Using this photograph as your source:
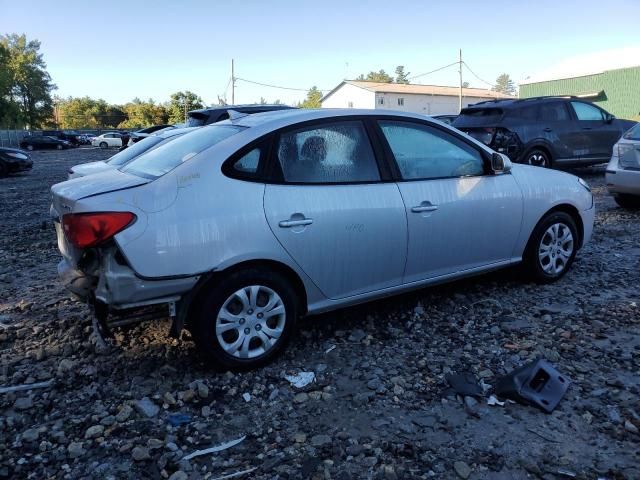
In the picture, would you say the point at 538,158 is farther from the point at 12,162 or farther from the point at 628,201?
the point at 12,162

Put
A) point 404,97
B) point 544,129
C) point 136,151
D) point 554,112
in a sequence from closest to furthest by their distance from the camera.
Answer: point 136,151
point 544,129
point 554,112
point 404,97

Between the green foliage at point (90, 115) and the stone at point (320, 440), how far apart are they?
300 feet

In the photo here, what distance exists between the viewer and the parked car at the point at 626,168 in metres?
7.70

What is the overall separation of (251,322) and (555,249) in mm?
3015

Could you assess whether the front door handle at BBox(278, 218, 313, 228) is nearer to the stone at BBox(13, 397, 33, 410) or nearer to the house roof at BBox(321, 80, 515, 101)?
the stone at BBox(13, 397, 33, 410)

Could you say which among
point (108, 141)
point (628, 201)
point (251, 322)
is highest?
point (108, 141)

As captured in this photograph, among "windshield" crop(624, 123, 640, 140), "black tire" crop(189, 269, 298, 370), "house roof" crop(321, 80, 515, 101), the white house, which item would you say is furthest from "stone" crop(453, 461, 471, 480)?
"house roof" crop(321, 80, 515, 101)

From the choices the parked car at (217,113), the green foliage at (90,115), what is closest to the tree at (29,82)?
the green foliage at (90,115)

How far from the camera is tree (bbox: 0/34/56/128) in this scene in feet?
222

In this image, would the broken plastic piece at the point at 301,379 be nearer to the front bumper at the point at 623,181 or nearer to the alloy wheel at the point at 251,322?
the alloy wheel at the point at 251,322

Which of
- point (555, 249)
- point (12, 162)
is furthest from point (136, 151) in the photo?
point (12, 162)

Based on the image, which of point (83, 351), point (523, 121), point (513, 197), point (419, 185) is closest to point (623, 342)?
point (513, 197)

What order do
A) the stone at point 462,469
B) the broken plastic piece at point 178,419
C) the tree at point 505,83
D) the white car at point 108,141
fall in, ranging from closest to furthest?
the stone at point 462,469 < the broken plastic piece at point 178,419 < the white car at point 108,141 < the tree at point 505,83

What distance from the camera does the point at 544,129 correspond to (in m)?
10.6
